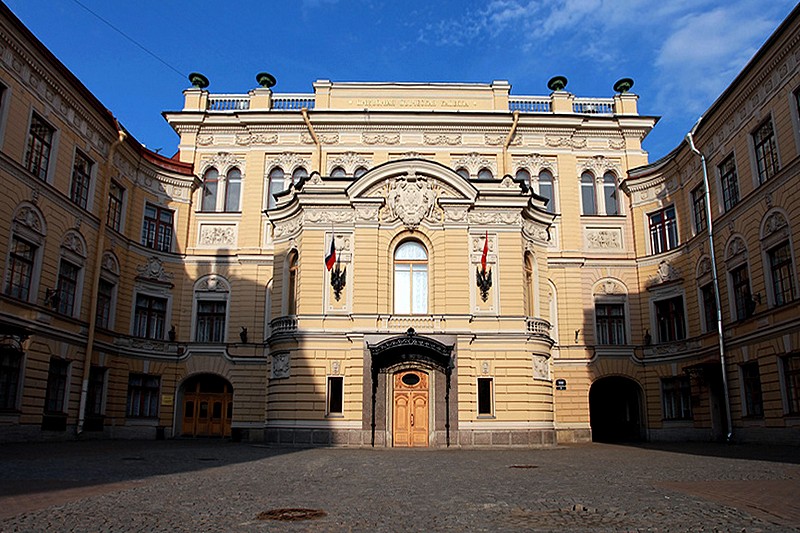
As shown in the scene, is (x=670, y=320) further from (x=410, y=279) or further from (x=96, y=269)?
(x=96, y=269)

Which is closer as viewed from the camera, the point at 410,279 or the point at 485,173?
the point at 410,279

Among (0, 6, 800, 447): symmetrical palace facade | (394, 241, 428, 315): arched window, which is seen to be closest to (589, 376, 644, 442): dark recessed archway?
(0, 6, 800, 447): symmetrical palace facade

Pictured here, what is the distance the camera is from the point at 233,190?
34.4 metres

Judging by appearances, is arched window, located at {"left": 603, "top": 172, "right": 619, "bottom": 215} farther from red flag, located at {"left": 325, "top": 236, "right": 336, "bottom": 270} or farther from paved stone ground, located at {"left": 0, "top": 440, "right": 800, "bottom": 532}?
paved stone ground, located at {"left": 0, "top": 440, "right": 800, "bottom": 532}

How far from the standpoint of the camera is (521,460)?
18359mm

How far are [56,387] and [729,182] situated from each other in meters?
28.1

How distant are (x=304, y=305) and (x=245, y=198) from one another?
9.78m

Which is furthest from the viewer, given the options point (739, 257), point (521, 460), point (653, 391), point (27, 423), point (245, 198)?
point (245, 198)

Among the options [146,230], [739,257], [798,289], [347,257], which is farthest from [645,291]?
[146,230]

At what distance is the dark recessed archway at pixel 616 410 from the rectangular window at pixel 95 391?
23093mm

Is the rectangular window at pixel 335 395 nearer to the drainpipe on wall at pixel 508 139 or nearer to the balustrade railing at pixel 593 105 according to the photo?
the drainpipe on wall at pixel 508 139

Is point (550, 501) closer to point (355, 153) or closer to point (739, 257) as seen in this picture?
point (739, 257)

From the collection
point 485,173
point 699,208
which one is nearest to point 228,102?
point 485,173

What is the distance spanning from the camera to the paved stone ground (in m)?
7.80
